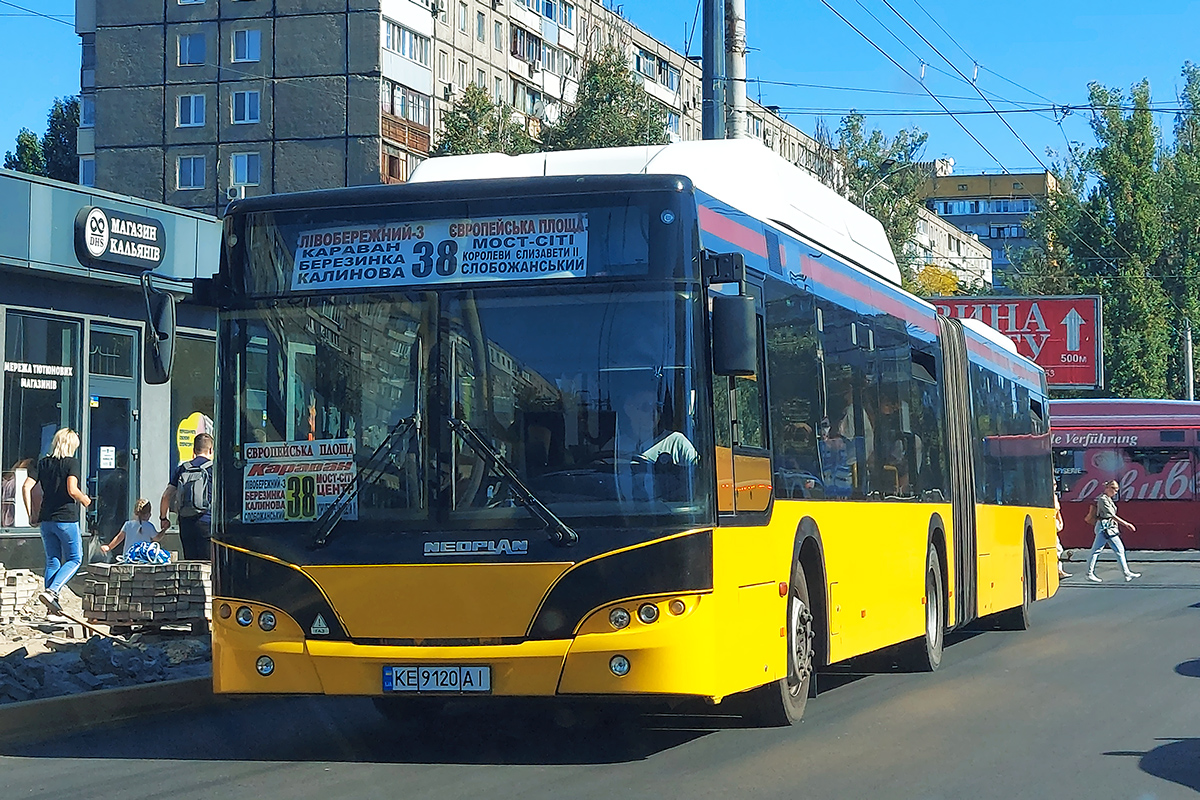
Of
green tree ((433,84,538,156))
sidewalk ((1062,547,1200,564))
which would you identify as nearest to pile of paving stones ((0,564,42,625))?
sidewalk ((1062,547,1200,564))

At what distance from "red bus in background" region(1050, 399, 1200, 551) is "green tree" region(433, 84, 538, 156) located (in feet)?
57.8

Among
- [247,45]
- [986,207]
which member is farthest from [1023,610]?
[986,207]

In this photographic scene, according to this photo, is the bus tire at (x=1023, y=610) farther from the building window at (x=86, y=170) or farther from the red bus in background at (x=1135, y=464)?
the building window at (x=86, y=170)

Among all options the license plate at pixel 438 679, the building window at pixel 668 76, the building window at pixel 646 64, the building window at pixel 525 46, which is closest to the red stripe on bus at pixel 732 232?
the license plate at pixel 438 679

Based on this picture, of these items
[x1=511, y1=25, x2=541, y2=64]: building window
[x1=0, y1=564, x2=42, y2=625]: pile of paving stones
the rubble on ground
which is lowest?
the rubble on ground

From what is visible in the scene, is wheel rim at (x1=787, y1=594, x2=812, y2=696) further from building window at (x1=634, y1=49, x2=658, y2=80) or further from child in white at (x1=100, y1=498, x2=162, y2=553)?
building window at (x1=634, y1=49, x2=658, y2=80)

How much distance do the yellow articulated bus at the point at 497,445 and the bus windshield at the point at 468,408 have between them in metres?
0.01

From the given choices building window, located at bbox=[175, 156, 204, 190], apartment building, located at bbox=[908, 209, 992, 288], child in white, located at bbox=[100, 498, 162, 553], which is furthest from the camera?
apartment building, located at bbox=[908, 209, 992, 288]

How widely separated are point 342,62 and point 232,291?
49397 millimetres

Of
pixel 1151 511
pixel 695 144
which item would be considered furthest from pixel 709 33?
pixel 1151 511

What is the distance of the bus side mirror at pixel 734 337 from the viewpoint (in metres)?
8.48

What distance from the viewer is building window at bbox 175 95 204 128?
59.0m

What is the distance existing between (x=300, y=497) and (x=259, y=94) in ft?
169

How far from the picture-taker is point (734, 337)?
8.48m
